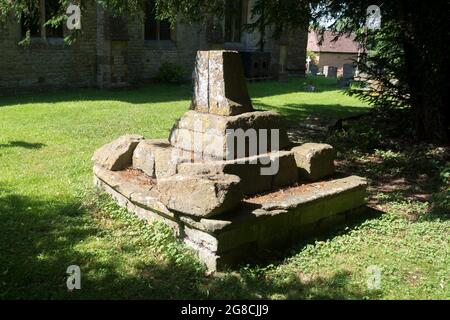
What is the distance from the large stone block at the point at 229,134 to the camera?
4.98m

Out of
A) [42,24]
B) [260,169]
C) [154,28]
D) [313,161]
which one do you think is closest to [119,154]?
[260,169]

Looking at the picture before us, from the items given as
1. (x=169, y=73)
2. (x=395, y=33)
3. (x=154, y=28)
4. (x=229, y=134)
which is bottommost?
(x=229, y=134)

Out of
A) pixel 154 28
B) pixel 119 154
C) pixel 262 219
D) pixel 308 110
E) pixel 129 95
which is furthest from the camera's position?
pixel 154 28

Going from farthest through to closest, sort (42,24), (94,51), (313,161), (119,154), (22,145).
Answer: (94,51) → (42,24) → (22,145) → (119,154) → (313,161)

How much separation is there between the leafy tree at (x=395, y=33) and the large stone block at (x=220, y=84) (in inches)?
A: 140

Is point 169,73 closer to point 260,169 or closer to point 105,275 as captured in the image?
point 260,169

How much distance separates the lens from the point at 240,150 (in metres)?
5.04

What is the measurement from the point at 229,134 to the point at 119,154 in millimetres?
1562

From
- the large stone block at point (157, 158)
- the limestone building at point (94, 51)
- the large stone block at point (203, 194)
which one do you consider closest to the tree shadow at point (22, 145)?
the large stone block at point (157, 158)

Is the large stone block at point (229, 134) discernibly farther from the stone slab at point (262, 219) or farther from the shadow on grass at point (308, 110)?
the shadow on grass at point (308, 110)

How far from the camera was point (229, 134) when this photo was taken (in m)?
4.96

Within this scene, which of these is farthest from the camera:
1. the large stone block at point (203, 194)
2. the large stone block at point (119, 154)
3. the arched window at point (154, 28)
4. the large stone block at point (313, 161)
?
the arched window at point (154, 28)

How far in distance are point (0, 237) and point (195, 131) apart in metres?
2.34

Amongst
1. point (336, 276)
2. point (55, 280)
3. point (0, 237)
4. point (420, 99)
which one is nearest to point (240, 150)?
point (336, 276)
